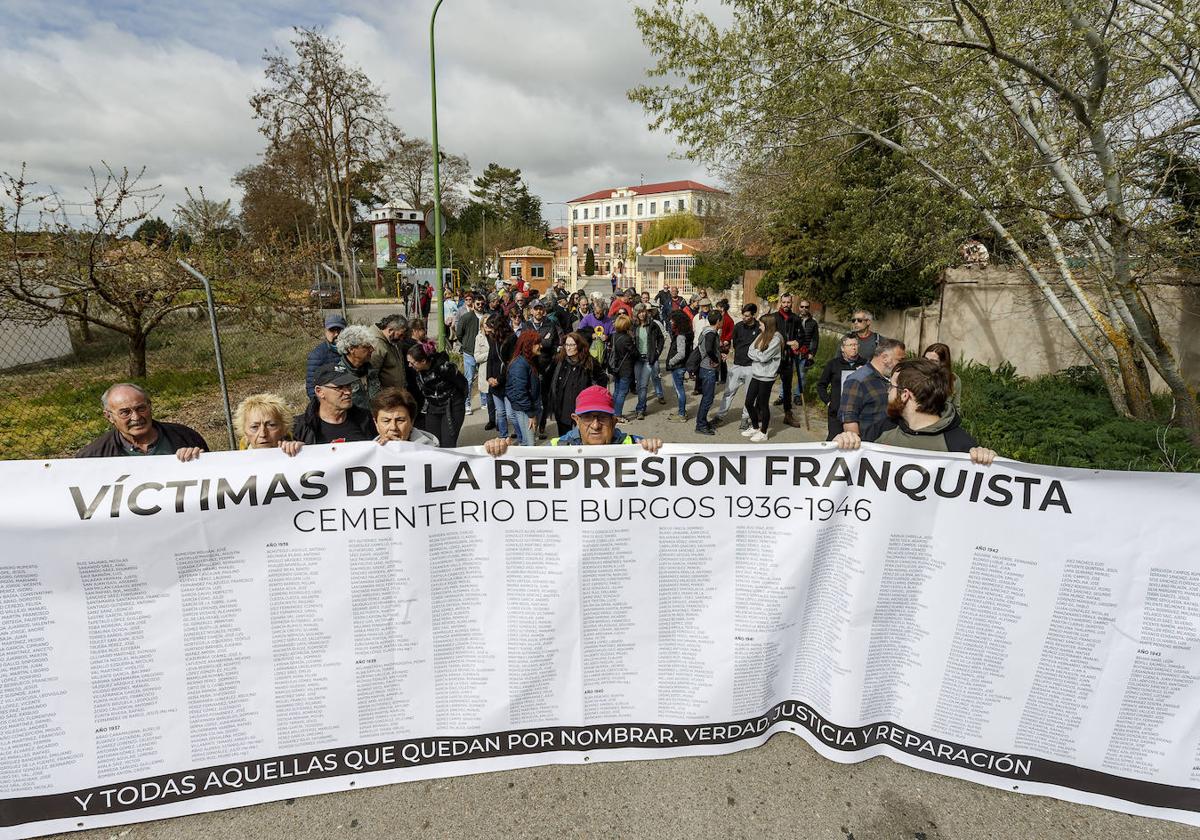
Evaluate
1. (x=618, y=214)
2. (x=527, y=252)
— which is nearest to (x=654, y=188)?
(x=618, y=214)

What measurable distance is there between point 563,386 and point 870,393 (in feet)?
11.3

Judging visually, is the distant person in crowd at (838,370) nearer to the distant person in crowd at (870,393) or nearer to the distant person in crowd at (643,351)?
the distant person in crowd at (870,393)

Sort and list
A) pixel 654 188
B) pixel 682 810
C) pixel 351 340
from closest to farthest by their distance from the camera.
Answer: pixel 682 810, pixel 351 340, pixel 654 188

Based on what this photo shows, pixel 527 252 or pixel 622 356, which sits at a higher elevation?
pixel 527 252

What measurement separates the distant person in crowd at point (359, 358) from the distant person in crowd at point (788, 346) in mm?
5698

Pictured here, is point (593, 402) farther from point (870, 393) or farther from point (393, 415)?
point (870, 393)

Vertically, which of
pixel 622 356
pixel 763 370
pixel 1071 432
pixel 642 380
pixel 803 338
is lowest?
pixel 1071 432

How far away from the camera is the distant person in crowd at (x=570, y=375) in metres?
6.93

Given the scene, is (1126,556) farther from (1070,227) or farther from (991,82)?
(1070,227)

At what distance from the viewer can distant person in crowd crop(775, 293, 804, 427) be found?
9.13 metres

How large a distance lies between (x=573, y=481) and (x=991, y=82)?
662cm

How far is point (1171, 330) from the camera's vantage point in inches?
386

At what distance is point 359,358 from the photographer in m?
5.54

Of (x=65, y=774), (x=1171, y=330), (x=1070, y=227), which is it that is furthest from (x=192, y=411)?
(x=1171, y=330)
